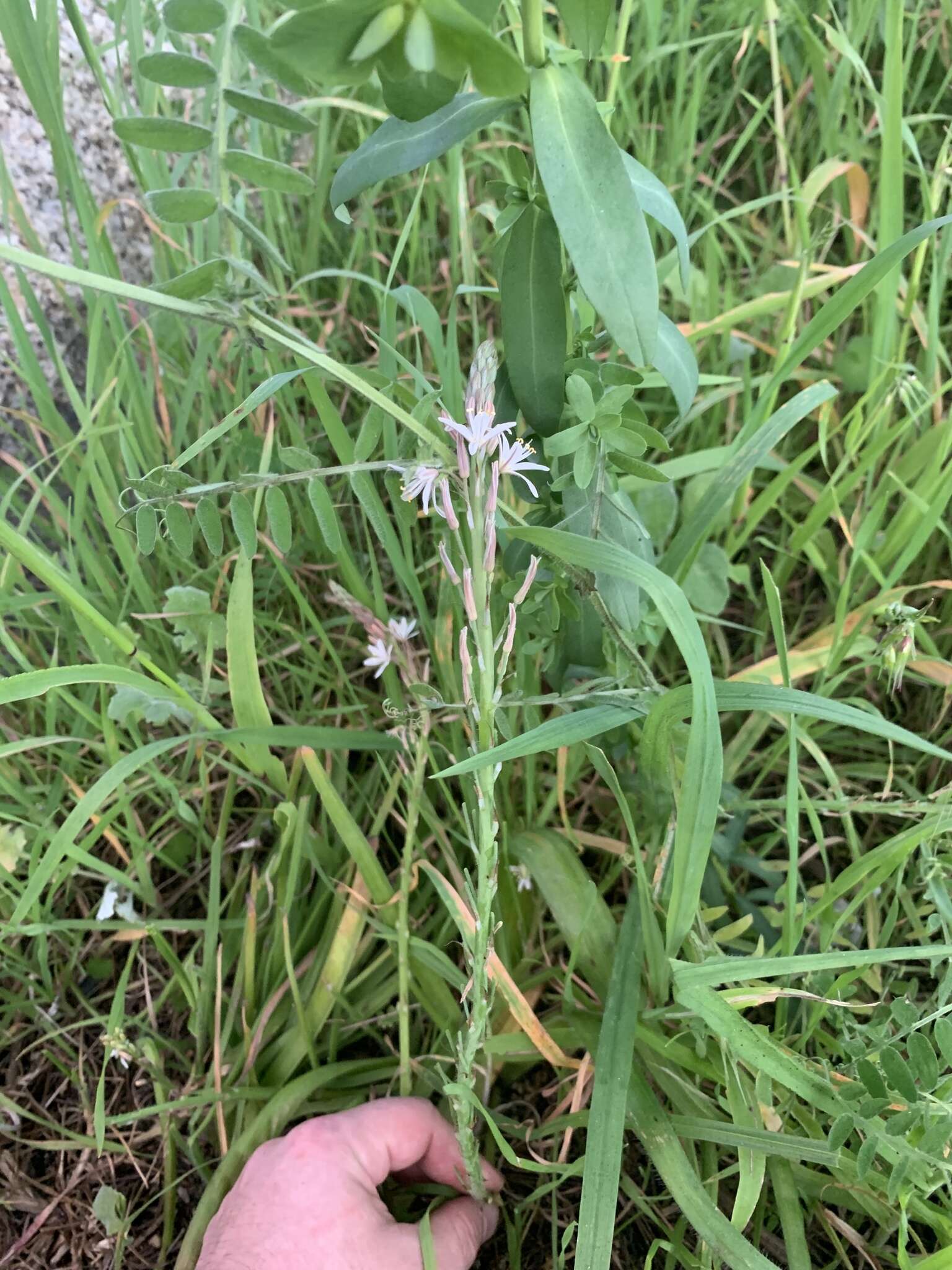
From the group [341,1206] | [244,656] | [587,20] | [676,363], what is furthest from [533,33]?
[341,1206]

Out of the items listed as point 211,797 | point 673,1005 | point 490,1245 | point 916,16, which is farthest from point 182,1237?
point 916,16

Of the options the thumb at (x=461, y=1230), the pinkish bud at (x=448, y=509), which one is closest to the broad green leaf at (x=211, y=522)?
the pinkish bud at (x=448, y=509)

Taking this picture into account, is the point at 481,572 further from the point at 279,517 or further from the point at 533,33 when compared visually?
the point at 533,33

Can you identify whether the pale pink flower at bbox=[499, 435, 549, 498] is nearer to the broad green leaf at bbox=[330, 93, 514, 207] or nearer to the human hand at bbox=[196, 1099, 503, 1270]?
the broad green leaf at bbox=[330, 93, 514, 207]

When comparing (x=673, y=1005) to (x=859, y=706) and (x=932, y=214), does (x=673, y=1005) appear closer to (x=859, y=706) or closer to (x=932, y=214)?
(x=859, y=706)

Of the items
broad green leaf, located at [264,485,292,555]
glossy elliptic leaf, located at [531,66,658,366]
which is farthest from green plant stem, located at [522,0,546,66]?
broad green leaf, located at [264,485,292,555]
